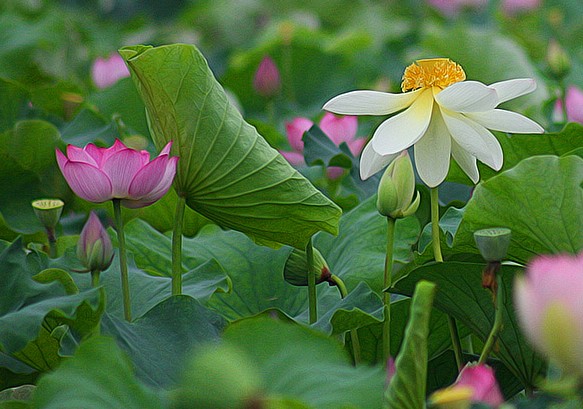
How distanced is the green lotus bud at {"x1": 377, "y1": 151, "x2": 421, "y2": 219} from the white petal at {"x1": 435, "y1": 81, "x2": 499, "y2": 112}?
0.06m

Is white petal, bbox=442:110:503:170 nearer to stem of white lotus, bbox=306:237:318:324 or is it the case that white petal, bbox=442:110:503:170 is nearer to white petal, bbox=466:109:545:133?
white petal, bbox=466:109:545:133

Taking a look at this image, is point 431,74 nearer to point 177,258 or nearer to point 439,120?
point 439,120

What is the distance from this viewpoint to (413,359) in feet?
1.91

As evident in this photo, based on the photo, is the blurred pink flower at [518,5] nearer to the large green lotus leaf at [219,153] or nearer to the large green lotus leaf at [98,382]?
the large green lotus leaf at [219,153]

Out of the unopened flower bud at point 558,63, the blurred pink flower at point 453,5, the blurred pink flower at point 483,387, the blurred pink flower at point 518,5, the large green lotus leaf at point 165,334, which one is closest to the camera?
the blurred pink flower at point 483,387

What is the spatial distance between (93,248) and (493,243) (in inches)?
13.8

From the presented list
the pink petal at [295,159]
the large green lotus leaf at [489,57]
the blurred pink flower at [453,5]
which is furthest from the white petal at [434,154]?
the blurred pink flower at [453,5]

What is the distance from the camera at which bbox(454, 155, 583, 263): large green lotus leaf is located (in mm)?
765

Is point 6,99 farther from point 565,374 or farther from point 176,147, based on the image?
point 565,374

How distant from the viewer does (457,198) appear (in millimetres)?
1179

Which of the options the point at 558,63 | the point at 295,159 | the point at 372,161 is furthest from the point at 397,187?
the point at 558,63

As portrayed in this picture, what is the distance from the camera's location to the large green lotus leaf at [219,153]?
0.85m

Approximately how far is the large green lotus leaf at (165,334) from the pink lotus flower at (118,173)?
4.1 inches

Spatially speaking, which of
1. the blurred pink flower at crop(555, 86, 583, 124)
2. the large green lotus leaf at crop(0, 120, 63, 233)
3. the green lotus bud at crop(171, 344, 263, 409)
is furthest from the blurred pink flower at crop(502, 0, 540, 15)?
the green lotus bud at crop(171, 344, 263, 409)
